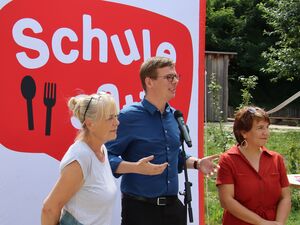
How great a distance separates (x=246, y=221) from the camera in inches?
119

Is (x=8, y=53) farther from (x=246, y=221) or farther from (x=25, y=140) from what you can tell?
(x=246, y=221)

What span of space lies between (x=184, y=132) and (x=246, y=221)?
733 millimetres

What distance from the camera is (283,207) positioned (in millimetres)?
3076

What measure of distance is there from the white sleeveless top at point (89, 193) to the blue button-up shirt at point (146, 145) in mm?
443

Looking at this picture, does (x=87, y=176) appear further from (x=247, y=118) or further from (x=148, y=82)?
(x=247, y=118)

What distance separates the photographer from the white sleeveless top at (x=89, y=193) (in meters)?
2.27

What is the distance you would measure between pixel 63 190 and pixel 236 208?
1233 mm

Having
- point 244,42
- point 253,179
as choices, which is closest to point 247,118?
point 253,179

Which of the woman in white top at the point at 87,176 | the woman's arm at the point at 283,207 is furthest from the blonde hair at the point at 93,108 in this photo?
the woman's arm at the point at 283,207

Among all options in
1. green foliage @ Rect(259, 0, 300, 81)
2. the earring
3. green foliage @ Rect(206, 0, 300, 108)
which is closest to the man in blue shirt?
the earring

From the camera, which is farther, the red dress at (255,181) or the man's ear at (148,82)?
the red dress at (255,181)

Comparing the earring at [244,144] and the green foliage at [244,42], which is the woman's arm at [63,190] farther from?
the green foliage at [244,42]

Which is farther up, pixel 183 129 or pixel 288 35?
pixel 288 35

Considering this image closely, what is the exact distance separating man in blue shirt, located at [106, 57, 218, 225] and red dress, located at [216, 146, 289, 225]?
228 millimetres
